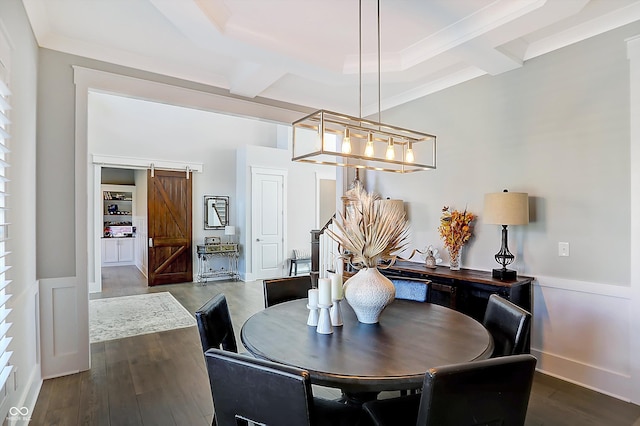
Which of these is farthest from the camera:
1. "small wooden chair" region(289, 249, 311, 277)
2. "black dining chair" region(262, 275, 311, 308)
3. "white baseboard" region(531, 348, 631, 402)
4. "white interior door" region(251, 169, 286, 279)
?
"small wooden chair" region(289, 249, 311, 277)

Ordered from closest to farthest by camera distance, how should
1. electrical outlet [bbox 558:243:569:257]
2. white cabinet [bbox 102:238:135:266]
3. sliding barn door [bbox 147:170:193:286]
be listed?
electrical outlet [bbox 558:243:569:257] → sliding barn door [bbox 147:170:193:286] → white cabinet [bbox 102:238:135:266]

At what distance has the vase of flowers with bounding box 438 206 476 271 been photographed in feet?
11.8

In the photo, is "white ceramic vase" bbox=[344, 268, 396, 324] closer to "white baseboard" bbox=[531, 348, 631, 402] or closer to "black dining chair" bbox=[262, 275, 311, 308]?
"black dining chair" bbox=[262, 275, 311, 308]

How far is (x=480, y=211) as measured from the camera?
142 inches

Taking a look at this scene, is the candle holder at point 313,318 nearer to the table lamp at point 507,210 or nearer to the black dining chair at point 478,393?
the black dining chair at point 478,393

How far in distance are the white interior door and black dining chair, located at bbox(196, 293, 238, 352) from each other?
568 cm

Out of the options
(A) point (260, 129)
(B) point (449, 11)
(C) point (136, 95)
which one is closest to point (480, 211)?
(B) point (449, 11)

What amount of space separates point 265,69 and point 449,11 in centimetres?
167

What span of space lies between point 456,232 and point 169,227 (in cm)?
602

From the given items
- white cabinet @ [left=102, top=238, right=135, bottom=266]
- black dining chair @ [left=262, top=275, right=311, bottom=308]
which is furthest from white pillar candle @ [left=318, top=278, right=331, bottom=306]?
white cabinet @ [left=102, top=238, right=135, bottom=266]

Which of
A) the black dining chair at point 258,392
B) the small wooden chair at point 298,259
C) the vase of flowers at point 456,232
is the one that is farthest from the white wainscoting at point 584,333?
the small wooden chair at point 298,259

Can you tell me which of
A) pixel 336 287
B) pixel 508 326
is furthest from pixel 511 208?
pixel 336 287

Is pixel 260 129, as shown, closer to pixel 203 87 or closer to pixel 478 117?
pixel 203 87

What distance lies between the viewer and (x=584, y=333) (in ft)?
9.37
